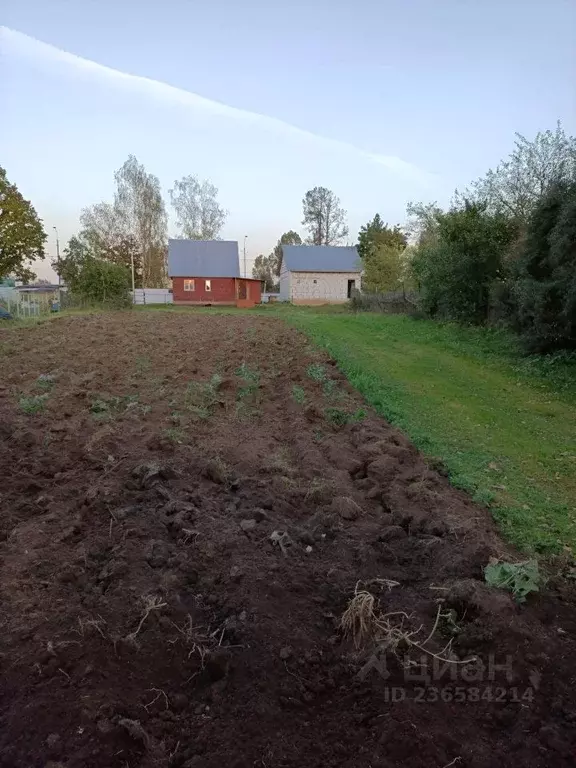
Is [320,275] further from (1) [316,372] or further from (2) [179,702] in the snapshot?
(2) [179,702]

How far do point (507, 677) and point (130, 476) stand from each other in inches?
144

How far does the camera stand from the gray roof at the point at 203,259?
142 feet

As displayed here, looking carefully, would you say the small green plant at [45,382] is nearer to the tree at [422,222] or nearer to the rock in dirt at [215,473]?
the rock in dirt at [215,473]

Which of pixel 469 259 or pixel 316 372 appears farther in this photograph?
pixel 469 259

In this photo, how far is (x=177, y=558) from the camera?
12.4 ft

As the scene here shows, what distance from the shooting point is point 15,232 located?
31.6 m

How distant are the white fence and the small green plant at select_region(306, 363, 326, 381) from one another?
35.4m

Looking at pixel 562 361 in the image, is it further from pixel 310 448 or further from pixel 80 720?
pixel 80 720

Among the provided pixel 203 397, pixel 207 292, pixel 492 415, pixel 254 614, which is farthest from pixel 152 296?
pixel 254 614

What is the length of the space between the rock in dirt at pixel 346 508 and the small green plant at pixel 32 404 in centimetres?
500

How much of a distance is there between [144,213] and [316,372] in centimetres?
5054

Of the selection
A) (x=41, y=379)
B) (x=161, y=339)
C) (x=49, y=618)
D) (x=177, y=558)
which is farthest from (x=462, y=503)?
(x=161, y=339)

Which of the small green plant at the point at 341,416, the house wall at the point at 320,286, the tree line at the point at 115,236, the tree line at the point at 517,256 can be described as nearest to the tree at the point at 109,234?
the tree line at the point at 115,236

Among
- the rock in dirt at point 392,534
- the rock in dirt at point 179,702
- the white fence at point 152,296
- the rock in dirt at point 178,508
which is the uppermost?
the white fence at point 152,296
